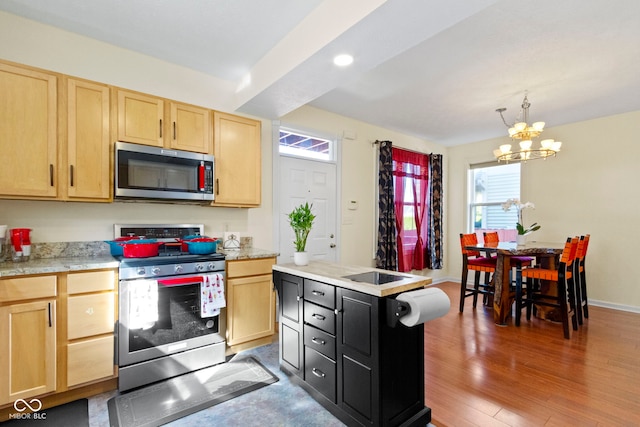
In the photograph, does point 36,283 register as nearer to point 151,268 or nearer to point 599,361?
point 151,268

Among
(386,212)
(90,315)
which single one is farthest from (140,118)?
(386,212)

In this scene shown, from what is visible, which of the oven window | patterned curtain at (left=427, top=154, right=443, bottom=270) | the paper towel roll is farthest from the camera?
patterned curtain at (left=427, top=154, right=443, bottom=270)

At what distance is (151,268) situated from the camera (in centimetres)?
231

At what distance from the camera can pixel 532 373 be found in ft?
8.14

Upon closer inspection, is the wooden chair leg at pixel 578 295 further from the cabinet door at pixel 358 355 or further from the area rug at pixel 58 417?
the area rug at pixel 58 417

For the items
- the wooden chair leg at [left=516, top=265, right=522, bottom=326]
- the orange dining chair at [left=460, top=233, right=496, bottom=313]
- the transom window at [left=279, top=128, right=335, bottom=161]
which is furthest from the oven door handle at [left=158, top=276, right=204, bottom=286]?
the wooden chair leg at [left=516, top=265, right=522, bottom=326]

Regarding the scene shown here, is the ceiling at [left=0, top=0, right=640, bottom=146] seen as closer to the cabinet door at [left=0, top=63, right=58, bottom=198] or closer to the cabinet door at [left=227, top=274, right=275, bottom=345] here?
the cabinet door at [left=0, top=63, right=58, bottom=198]

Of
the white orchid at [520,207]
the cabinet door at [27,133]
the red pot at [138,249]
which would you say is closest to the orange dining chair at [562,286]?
the white orchid at [520,207]

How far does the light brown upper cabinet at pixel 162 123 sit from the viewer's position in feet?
8.30

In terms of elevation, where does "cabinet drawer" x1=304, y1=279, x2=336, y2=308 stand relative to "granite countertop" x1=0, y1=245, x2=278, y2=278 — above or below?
below

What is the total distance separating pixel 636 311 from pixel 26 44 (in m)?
7.22

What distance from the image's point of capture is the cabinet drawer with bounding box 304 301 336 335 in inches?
77.1

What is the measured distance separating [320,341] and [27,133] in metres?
2.51

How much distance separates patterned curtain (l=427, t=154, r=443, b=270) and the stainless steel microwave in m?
4.15
